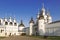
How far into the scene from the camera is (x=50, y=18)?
224 feet

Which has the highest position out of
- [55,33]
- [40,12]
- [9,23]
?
[40,12]

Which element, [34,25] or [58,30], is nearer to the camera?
[58,30]

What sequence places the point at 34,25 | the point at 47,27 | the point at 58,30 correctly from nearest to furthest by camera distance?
the point at 58,30
the point at 47,27
the point at 34,25

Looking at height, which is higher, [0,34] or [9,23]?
[9,23]

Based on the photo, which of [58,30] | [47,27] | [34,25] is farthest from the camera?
[34,25]

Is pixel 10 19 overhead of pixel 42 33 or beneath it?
overhead

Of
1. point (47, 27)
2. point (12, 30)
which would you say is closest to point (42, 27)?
point (47, 27)

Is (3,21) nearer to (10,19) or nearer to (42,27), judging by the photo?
(10,19)

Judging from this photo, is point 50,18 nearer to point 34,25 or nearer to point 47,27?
point 34,25

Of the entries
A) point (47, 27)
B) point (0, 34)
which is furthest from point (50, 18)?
point (0, 34)

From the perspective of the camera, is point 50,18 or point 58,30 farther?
point 50,18

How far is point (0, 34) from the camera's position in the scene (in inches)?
2296

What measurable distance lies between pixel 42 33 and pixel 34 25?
9263 mm

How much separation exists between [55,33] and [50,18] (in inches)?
661
